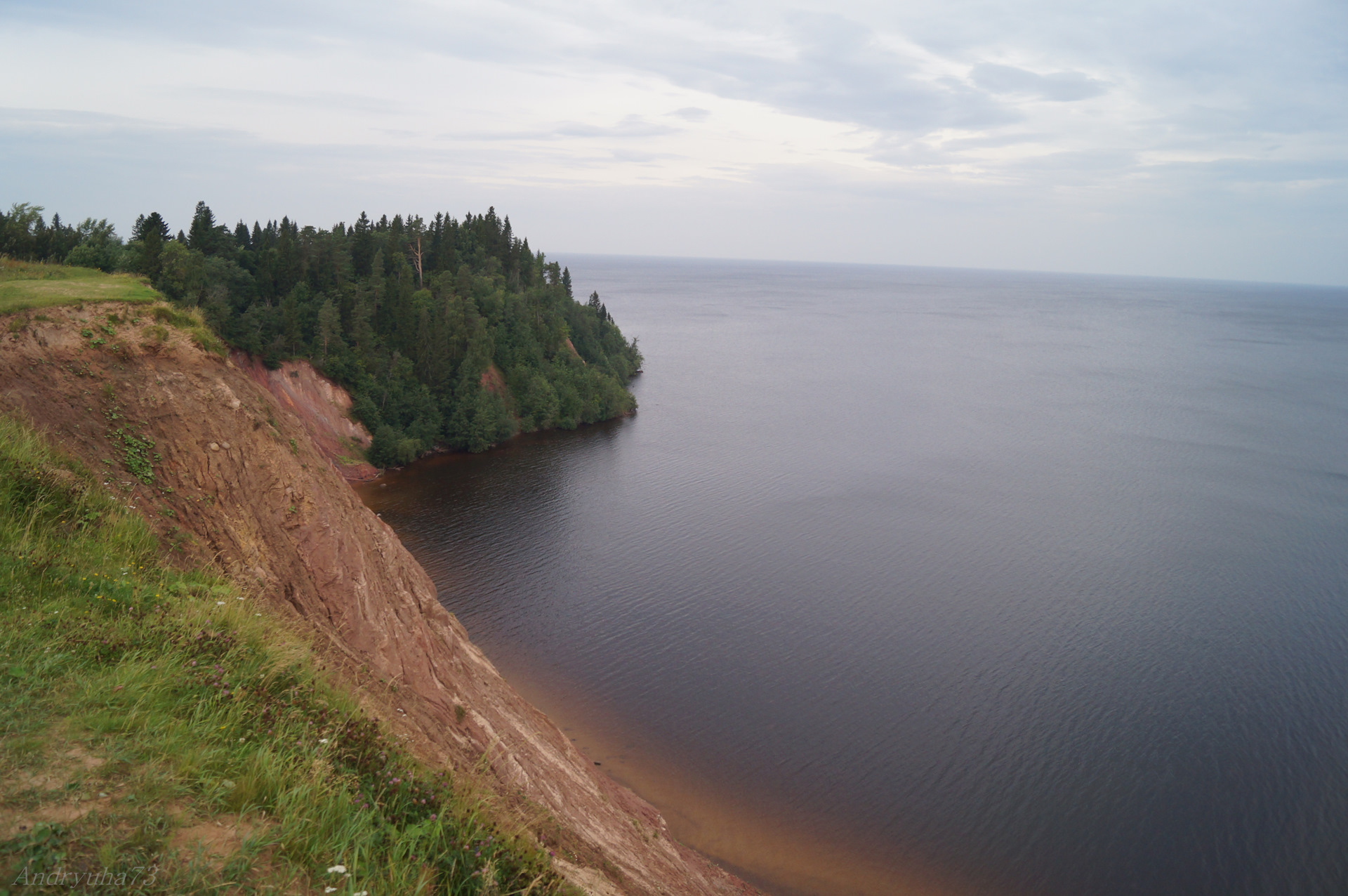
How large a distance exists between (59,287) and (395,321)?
46618mm

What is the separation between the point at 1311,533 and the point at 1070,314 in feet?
545

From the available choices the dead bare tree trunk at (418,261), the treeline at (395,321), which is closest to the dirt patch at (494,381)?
the treeline at (395,321)

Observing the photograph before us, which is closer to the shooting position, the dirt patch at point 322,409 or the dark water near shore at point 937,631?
the dark water near shore at point 937,631

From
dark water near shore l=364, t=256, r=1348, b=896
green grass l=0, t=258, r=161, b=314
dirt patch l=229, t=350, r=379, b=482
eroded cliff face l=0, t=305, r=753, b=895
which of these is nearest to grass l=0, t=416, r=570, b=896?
eroded cliff face l=0, t=305, r=753, b=895

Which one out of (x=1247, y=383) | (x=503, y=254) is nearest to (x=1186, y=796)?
(x=503, y=254)

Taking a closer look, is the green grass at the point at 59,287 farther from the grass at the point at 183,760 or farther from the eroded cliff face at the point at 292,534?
the grass at the point at 183,760

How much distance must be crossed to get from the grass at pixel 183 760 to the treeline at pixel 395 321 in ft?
119

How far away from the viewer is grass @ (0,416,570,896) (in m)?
4.90

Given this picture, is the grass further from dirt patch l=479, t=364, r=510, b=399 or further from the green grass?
dirt patch l=479, t=364, r=510, b=399

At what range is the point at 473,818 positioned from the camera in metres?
6.64

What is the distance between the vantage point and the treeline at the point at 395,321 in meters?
47.9

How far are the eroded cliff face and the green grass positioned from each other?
0.43m

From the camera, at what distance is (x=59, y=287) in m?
14.0

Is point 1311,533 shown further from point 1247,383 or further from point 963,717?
point 1247,383
